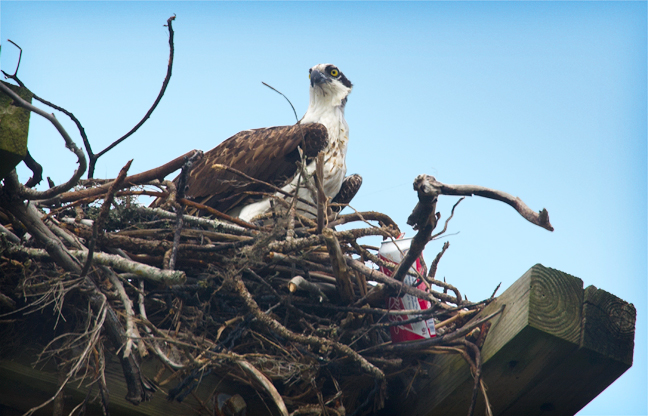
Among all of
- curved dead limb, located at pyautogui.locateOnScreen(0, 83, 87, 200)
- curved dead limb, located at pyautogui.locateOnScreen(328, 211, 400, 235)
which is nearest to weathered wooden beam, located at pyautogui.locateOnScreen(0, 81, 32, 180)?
curved dead limb, located at pyautogui.locateOnScreen(0, 83, 87, 200)

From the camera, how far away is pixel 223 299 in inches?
113

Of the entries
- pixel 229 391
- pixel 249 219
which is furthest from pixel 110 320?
pixel 249 219

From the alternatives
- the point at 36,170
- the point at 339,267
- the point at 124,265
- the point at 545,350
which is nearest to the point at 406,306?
the point at 339,267

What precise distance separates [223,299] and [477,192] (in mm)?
1330

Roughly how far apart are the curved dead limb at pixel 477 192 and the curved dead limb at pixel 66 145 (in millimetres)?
1064

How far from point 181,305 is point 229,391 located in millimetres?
423

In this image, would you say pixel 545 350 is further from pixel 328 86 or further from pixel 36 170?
pixel 328 86

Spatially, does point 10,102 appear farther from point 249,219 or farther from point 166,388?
point 249,219

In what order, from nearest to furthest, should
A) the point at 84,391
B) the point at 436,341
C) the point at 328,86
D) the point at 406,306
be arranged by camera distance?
1. the point at 84,391
2. the point at 436,341
3. the point at 406,306
4. the point at 328,86

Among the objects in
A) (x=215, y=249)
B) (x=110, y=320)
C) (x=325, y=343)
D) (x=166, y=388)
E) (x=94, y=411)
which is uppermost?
(x=215, y=249)

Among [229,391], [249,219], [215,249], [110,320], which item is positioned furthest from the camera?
[249,219]

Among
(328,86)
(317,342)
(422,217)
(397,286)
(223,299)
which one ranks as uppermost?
(328,86)

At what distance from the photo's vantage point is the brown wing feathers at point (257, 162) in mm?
4176

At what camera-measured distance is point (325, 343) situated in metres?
2.53
